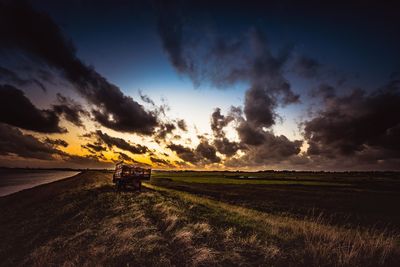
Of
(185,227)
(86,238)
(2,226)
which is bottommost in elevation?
(2,226)

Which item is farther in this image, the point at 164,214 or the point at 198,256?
the point at 164,214

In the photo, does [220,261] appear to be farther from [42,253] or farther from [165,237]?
[42,253]

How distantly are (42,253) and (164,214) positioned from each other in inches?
249

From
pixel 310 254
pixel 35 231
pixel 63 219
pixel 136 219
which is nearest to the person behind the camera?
pixel 310 254

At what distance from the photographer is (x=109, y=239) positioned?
37.0 feet

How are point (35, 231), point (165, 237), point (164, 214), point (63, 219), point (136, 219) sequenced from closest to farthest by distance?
point (165, 237) → point (136, 219) → point (164, 214) → point (35, 231) → point (63, 219)

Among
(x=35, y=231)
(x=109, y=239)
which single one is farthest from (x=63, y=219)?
(x=109, y=239)

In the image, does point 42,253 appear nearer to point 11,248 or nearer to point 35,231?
point 11,248

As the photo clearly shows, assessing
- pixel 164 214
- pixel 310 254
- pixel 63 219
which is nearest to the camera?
pixel 310 254

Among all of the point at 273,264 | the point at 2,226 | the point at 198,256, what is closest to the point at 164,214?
the point at 198,256

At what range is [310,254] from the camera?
8.53 meters

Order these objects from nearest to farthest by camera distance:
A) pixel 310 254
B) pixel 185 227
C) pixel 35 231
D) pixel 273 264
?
pixel 273 264, pixel 310 254, pixel 185 227, pixel 35 231

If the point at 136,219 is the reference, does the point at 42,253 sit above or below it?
below

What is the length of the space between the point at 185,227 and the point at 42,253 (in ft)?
20.3
